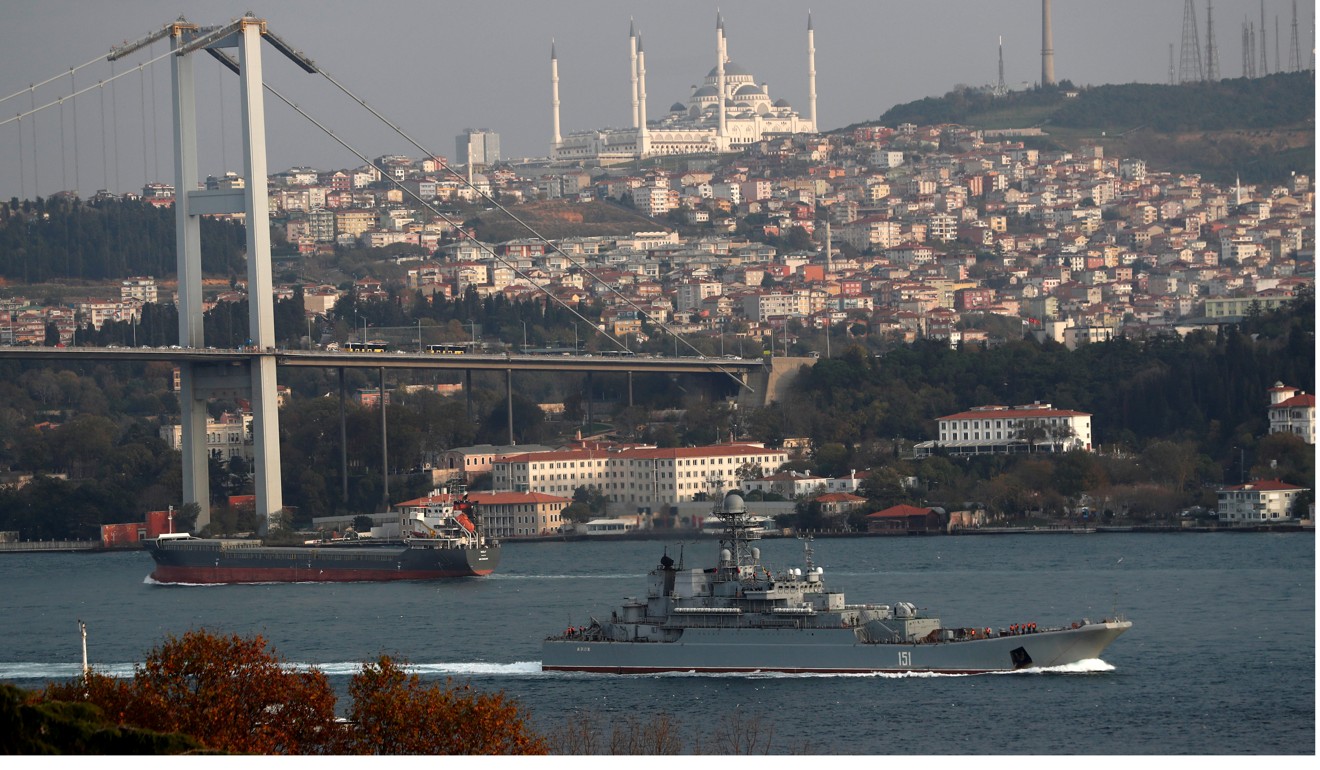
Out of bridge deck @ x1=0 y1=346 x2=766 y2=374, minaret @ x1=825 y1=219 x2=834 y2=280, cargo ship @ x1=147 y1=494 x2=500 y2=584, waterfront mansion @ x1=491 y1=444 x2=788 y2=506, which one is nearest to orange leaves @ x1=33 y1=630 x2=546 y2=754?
cargo ship @ x1=147 y1=494 x2=500 y2=584

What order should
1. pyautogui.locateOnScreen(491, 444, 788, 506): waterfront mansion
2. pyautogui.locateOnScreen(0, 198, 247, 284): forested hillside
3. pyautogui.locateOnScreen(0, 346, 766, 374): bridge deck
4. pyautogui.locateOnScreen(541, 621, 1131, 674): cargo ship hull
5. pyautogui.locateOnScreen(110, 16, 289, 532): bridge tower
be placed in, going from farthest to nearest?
pyautogui.locateOnScreen(0, 198, 247, 284): forested hillside < pyautogui.locateOnScreen(491, 444, 788, 506): waterfront mansion < pyautogui.locateOnScreen(0, 346, 766, 374): bridge deck < pyautogui.locateOnScreen(110, 16, 289, 532): bridge tower < pyautogui.locateOnScreen(541, 621, 1131, 674): cargo ship hull

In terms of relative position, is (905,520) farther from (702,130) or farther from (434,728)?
(702,130)

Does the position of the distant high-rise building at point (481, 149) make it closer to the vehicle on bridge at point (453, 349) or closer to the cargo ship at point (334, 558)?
the vehicle on bridge at point (453, 349)

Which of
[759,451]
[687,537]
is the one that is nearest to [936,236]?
[759,451]

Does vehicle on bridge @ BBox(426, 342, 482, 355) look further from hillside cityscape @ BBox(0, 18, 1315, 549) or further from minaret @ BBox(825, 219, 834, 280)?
minaret @ BBox(825, 219, 834, 280)

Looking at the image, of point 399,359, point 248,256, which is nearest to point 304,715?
point 248,256

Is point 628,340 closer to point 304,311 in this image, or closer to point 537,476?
point 304,311
